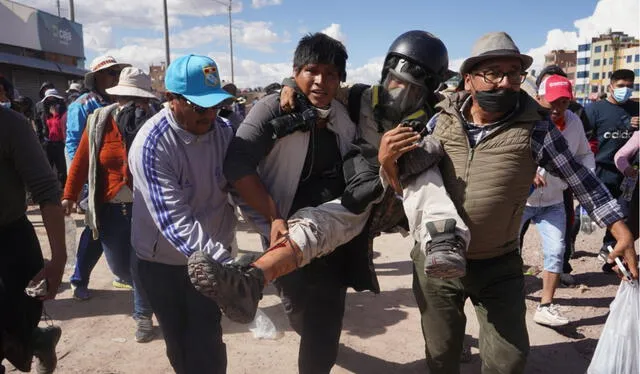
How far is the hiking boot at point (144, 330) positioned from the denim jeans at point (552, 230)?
10.4 ft

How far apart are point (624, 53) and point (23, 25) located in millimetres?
70094

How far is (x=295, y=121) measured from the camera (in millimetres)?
2283

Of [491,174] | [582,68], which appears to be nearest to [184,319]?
[491,174]

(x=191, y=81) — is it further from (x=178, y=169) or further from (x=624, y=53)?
(x=624, y=53)

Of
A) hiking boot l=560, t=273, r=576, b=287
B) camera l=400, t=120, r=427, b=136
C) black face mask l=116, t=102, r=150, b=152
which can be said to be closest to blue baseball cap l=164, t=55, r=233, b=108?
camera l=400, t=120, r=427, b=136

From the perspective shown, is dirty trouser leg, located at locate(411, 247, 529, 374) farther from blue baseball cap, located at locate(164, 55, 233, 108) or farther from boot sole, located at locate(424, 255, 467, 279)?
blue baseball cap, located at locate(164, 55, 233, 108)

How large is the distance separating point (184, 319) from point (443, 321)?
132 centimetres

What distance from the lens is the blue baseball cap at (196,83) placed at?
2.22 m

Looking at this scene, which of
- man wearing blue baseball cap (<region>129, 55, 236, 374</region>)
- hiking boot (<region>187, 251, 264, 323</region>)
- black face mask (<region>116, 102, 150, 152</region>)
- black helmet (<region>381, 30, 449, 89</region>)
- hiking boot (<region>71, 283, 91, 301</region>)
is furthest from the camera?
hiking boot (<region>71, 283, 91, 301</region>)

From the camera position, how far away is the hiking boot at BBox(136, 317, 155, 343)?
374 centimetres

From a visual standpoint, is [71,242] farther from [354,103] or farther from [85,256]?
[354,103]

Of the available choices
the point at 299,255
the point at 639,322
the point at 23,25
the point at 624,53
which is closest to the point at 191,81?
the point at 299,255

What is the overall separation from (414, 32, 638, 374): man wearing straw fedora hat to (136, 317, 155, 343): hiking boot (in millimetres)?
2360

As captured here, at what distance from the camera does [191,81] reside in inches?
88.3
